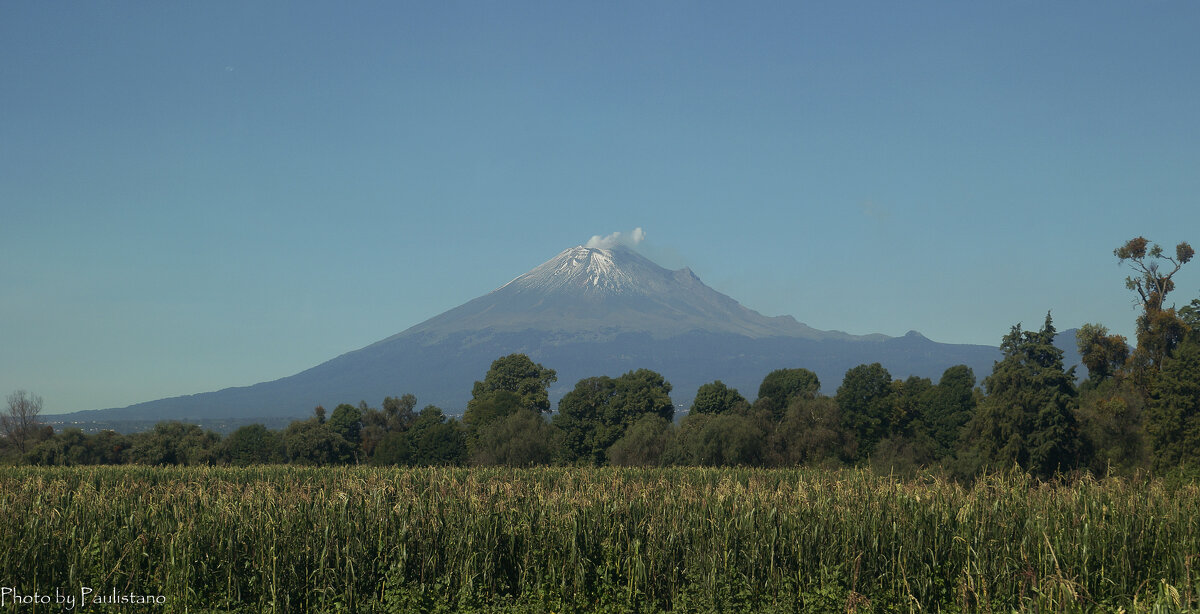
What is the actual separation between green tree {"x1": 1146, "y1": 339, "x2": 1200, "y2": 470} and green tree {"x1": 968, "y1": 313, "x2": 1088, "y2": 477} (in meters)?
5.90

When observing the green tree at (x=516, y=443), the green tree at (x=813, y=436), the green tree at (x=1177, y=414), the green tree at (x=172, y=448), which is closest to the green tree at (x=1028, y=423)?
the green tree at (x=1177, y=414)

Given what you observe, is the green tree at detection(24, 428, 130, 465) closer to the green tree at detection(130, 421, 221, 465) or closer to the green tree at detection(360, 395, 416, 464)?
the green tree at detection(130, 421, 221, 465)

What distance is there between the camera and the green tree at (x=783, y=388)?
8875 cm

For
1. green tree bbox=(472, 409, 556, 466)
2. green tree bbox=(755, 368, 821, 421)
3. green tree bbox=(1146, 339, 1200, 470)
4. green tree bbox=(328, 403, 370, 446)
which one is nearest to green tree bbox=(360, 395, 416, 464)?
green tree bbox=(328, 403, 370, 446)

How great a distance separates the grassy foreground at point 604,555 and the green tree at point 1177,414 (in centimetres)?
3875

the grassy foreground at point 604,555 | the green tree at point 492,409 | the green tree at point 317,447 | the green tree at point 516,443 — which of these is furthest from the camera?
the green tree at point 492,409

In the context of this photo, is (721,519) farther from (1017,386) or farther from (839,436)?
(839,436)

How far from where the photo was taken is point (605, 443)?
271 feet

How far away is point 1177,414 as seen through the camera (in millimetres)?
49312

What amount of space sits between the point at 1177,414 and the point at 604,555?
47655 millimetres

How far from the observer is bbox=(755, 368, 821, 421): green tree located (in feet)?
291

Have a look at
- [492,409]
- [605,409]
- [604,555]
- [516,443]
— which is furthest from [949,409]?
[604,555]

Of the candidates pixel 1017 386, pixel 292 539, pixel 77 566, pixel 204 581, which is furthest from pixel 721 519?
pixel 1017 386

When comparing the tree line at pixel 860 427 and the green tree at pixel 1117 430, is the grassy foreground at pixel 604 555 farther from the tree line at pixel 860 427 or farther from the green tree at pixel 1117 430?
the green tree at pixel 1117 430
